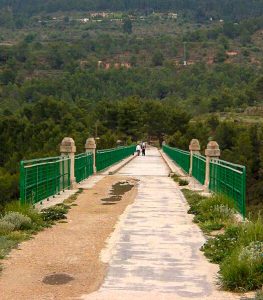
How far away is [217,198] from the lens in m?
13.4

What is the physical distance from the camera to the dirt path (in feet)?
23.2

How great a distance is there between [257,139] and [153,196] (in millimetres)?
57134

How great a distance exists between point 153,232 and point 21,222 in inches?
93.6

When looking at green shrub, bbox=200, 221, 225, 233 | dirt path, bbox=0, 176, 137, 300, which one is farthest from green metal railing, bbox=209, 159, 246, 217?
dirt path, bbox=0, 176, 137, 300

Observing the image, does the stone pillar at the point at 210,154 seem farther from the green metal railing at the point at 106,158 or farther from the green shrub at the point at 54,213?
the green metal railing at the point at 106,158

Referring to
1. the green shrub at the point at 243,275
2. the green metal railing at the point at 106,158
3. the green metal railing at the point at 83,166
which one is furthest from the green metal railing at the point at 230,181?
the green metal railing at the point at 106,158

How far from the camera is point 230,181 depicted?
14.1 m

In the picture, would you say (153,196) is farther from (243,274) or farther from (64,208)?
(243,274)

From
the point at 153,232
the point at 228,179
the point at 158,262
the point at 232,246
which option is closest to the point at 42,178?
the point at 228,179

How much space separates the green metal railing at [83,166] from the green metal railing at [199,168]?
4441 mm

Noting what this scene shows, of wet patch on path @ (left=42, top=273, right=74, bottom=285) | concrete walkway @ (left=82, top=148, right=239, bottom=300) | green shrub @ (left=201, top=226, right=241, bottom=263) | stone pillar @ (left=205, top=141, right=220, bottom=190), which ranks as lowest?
wet patch on path @ (left=42, top=273, right=74, bottom=285)

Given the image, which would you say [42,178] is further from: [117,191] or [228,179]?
[117,191]

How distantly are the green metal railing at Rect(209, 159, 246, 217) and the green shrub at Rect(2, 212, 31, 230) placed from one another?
427 cm

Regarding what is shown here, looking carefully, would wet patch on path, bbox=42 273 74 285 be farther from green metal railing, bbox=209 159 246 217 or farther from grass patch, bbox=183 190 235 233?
green metal railing, bbox=209 159 246 217
